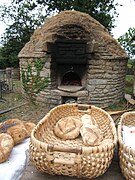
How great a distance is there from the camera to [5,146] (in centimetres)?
76

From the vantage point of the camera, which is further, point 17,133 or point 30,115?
point 30,115

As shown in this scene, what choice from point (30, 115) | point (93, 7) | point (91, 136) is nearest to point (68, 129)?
point (91, 136)

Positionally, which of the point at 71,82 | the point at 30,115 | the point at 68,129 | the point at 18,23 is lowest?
the point at 30,115

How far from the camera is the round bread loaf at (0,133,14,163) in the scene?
74 centimetres

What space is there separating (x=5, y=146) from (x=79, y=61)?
298 centimetres

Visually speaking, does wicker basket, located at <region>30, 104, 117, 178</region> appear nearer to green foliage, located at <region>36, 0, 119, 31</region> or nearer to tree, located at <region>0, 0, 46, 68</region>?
green foliage, located at <region>36, 0, 119, 31</region>

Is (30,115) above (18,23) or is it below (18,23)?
below

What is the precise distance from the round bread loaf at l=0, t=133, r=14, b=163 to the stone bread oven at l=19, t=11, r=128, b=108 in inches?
113

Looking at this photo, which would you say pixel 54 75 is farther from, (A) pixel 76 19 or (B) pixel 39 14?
(B) pixel 39 14

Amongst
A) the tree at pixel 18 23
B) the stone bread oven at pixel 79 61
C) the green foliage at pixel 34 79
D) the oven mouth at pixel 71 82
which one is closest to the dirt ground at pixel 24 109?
the stone bread oven at pixel 79 61

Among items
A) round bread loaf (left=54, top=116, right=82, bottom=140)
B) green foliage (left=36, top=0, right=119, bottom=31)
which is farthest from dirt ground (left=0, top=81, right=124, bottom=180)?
green foliage (left=36, top=0, right=119, bottom=31)

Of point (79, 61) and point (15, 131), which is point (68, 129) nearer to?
point (15, 131)

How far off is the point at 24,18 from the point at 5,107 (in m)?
5.50

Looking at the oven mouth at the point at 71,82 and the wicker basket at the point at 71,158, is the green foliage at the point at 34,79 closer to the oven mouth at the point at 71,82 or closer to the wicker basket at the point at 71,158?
the oven mouth at the point at 71,82
